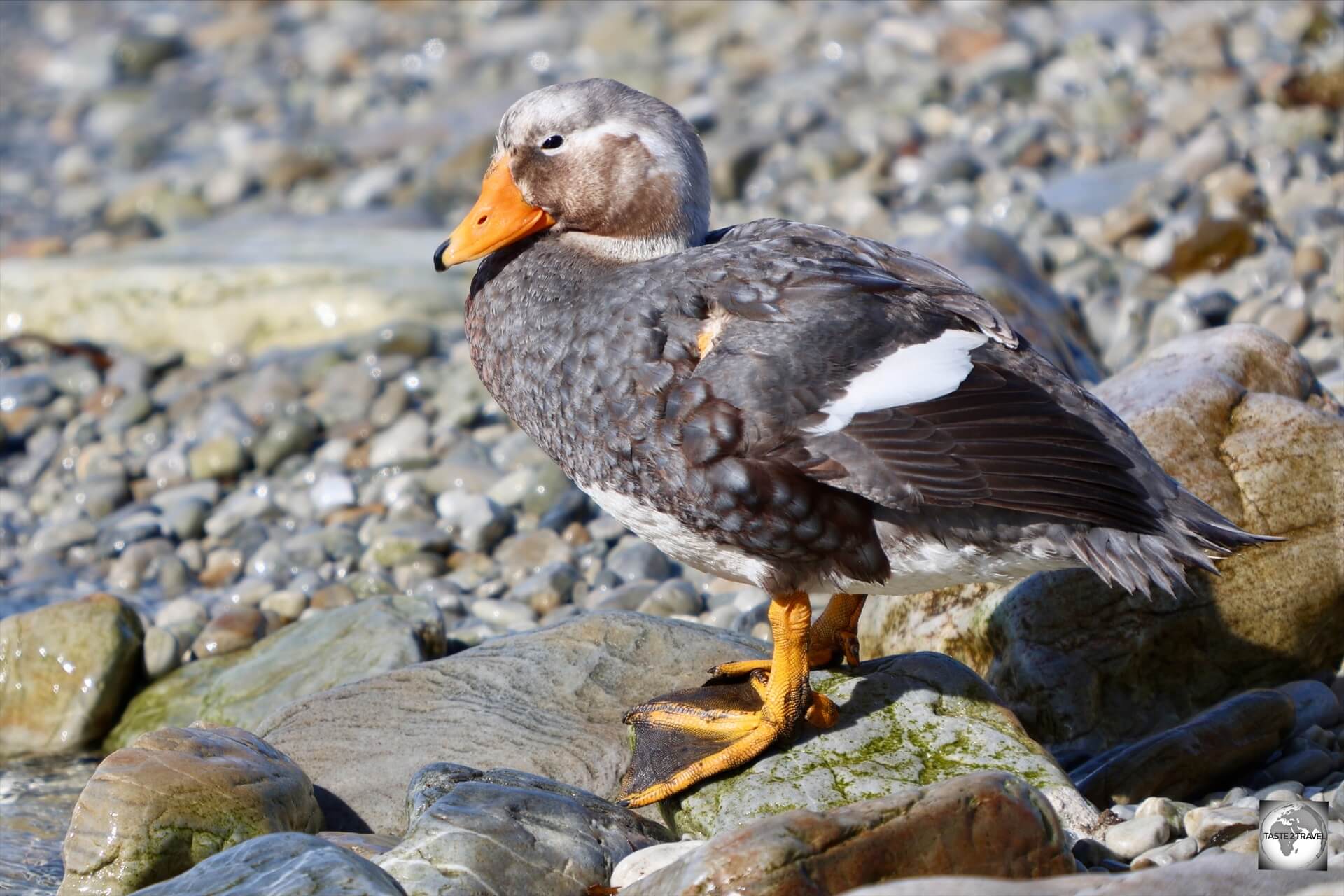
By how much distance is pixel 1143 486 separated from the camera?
405cm

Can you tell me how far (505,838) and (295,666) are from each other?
→ 2.10 metres

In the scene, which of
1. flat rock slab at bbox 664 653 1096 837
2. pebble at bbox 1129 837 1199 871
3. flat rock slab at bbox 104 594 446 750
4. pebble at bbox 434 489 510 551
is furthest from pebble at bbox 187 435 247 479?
pebble at bbox 1129 837 1199 871

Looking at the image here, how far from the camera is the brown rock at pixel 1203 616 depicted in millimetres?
4906

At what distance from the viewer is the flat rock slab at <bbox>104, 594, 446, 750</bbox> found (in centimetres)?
555

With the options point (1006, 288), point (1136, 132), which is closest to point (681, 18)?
point (1136, 132)

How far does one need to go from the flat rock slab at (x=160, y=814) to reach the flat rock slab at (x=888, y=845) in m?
1.27

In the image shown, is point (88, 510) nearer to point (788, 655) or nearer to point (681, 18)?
point (788, 655)

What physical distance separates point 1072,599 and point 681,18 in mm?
11321

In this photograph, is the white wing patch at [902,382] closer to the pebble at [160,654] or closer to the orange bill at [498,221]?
the orange bill at [498,221]

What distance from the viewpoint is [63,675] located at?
588 centimetres

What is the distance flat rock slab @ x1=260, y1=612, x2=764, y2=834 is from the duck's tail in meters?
1.34

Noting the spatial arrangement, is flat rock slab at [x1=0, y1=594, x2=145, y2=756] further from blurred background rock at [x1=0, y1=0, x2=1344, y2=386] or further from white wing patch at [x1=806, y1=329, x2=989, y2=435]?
blurred background rock at [x1=0, y1=0, x2=1344, y2=386]

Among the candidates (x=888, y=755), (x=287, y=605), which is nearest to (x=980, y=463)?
(x=888, y=755)

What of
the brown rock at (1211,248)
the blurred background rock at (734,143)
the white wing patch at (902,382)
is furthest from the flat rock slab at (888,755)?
the brown rock at (1211,248)
